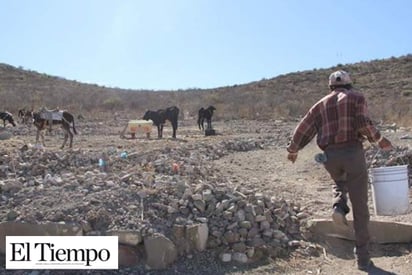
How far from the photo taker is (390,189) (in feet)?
18.5

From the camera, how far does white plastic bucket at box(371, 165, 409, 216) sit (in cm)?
558

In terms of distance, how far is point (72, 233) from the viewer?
5273mm

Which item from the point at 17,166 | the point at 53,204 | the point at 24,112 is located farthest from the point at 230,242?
the point at 24,112

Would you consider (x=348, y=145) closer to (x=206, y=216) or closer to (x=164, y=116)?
(x=206, y=216)

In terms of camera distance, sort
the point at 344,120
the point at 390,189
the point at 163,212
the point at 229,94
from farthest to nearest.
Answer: the point at 229,94
the point at 390,189
the point at 163,212
the point at 344,120

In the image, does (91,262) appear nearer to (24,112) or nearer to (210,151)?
(210,151)

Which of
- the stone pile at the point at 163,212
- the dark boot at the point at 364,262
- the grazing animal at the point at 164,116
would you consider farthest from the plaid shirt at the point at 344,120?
the grazing animal at the point at 164,116

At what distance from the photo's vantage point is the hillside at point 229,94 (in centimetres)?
3362

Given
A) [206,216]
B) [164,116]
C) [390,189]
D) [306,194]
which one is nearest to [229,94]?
[164,116]

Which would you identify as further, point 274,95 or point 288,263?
point 274,95

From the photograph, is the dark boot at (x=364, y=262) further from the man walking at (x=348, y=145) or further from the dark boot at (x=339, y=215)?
the dark boot at (x=339, y=215)

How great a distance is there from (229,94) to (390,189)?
129 ft

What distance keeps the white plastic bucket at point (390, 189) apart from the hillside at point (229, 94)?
74.5 ft

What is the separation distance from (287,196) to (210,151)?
4.93 meters
